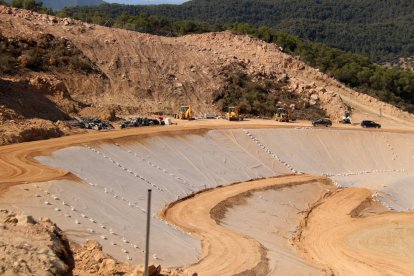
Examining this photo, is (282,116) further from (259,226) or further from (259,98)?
(259,226)

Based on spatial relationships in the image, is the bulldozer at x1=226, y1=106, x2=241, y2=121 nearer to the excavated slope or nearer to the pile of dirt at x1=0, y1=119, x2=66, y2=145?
the excavated slope

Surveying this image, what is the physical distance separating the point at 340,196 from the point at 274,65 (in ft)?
142

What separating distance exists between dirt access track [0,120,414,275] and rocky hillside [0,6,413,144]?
491 inches

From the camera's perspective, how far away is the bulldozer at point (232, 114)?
7038 cm

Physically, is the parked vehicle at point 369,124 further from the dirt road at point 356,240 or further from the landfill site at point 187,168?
the dirt road at point 356,240

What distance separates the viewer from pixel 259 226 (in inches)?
1508

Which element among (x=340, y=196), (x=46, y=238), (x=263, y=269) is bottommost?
(x=340, y=196)

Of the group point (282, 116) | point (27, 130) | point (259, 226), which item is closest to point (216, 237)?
point (259, 226)

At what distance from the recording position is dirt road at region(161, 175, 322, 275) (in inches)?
1072

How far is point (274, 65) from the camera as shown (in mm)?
91000

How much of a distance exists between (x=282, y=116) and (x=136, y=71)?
714 inches

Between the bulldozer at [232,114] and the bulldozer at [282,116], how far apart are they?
4.82 m

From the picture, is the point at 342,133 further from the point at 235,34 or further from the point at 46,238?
the point at 46,238

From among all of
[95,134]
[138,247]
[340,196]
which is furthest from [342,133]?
[138,247]
